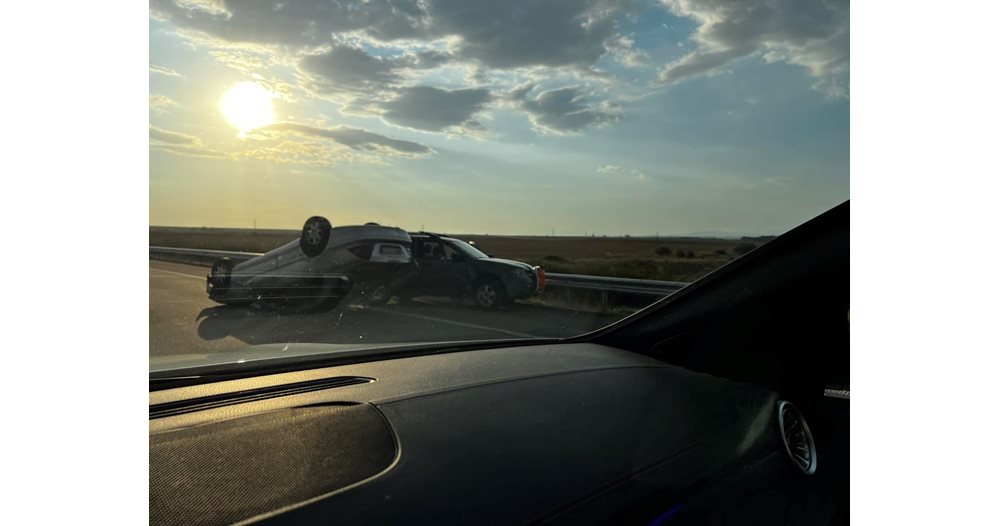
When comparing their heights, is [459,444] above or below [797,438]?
above

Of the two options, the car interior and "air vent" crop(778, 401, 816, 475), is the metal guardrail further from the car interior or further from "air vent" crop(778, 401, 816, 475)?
"air vent" crop(778, 401, 816, 475)

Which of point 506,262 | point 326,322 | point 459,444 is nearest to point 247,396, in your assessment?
point 459,444

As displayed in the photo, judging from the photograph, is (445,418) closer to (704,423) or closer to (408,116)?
(704,423)

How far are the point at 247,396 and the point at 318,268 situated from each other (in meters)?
1.13

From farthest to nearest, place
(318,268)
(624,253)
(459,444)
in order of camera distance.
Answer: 1. (624,253)
2. (318,268)
3. (459,444)

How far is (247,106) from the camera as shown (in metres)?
2.47

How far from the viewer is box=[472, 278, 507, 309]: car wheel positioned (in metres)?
4.01

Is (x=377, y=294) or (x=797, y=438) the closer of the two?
(x=797, y=438)

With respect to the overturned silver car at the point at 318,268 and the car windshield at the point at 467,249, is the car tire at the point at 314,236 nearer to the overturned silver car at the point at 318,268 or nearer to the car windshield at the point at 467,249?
the overturned silver car at the point at 318,268

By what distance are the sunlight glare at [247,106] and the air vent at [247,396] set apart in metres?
0.97

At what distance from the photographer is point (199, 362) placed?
248cm

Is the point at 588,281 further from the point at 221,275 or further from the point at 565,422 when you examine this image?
the point at 221,275

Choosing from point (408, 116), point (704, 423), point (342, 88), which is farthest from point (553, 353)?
point (342, 88)

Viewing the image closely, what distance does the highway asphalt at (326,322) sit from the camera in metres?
2.79
